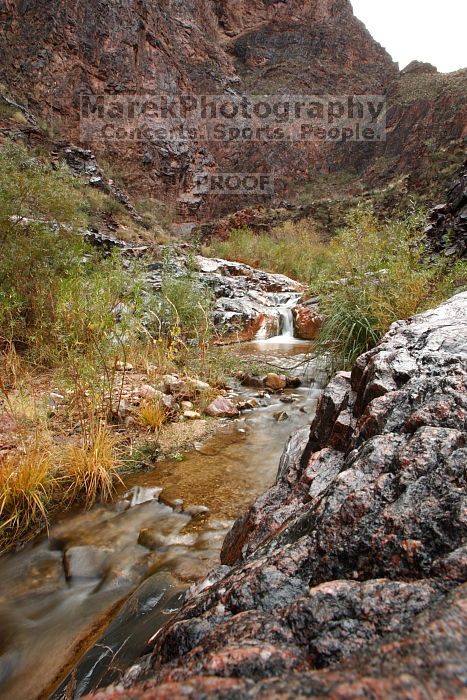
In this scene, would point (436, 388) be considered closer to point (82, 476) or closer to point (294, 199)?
point (82, 476)

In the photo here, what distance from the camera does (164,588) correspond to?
5.45 ft

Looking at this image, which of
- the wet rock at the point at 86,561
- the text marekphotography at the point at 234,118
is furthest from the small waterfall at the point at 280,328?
the text marekphotography at the point at 234,118

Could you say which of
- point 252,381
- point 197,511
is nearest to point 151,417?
point 197,511

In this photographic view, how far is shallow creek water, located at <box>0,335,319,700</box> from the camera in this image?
1.30m

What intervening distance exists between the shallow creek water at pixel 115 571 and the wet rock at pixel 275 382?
1447 mm

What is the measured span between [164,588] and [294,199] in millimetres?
29959

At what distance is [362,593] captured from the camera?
0.58 meters

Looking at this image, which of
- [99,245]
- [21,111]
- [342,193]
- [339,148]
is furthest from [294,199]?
[99,245]

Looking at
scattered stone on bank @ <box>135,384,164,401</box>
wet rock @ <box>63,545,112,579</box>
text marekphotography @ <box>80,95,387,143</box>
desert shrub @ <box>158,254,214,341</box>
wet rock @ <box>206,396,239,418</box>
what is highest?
text marekphotography @ <box>80,95,387,143</box>

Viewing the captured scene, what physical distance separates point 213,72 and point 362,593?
115ft

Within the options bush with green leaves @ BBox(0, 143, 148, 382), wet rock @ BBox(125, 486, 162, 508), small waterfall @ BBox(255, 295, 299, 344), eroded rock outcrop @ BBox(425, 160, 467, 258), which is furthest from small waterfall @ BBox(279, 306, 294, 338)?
wet rock @ BBox(125, 486, 162, 508)

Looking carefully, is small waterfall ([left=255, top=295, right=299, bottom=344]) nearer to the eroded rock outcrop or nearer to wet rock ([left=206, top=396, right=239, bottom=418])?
the eroded rock outcrop

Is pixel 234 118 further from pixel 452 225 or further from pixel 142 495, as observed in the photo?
pixel 142 495

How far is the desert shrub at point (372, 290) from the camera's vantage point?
3867 mm
